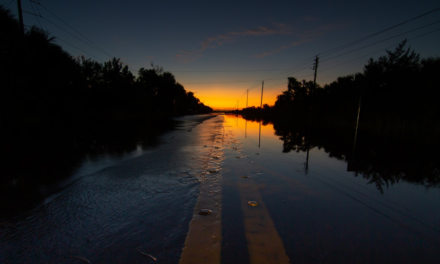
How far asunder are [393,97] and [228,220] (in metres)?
32.7

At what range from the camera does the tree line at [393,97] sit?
21047mm

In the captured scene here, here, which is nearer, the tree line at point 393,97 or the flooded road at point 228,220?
the flooded road at point 228,220

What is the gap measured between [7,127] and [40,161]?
33.3 feet

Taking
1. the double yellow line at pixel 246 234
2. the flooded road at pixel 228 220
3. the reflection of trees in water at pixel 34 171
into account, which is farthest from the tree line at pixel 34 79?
the double yellow line at pixel 246 234

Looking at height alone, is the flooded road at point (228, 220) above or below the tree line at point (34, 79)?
below

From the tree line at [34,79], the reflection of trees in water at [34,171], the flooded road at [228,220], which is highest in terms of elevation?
the tree line at [34,79]

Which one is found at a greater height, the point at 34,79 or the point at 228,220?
the point at 34,79

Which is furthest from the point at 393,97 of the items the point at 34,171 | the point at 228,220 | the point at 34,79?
the point at 34,79

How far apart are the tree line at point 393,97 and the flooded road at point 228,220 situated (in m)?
15.3

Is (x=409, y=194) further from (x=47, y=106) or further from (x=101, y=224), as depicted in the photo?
(x=47, y=106)

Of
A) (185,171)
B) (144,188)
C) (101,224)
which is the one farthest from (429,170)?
(101,224)

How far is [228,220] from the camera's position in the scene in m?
3.26

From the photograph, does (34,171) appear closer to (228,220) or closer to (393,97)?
(228,220)

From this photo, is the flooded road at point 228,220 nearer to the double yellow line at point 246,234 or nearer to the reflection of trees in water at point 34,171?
the double yellow line at point 246,234
